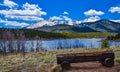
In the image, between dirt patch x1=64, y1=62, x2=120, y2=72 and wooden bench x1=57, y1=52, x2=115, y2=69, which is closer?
dirt patch x1=64, y1=62, x2=120, y2=72

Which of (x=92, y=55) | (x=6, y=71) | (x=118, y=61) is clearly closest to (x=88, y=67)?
(x=92, y=55)

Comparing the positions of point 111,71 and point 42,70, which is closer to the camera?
point 111,71

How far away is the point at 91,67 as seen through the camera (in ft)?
94.8

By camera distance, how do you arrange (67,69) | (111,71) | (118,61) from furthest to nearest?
1. (118,61)
2. (67,69)
3. (111,71)

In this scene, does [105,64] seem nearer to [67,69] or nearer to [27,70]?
[67,69]

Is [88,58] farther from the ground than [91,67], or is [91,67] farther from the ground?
[88,58]

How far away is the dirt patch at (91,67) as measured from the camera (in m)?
27.3

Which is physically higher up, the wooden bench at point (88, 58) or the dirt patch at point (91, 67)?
the wooden bench at point (88, 58)

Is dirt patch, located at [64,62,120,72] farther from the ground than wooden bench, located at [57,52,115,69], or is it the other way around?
wooden bench, located at [57,52,115,69]

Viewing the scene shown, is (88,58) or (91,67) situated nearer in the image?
(91,67)

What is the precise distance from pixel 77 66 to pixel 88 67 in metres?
1.33

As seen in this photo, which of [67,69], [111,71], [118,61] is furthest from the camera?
[118,61]

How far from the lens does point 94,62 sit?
105ft

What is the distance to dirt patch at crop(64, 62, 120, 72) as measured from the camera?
89.5 feet
